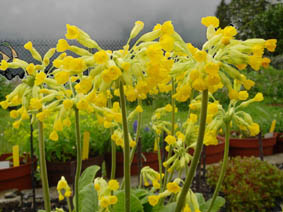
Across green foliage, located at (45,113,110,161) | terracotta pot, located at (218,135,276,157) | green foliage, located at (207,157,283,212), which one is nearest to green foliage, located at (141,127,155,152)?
green foliage, located at (45,113,110,161)

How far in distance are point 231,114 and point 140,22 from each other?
554mm

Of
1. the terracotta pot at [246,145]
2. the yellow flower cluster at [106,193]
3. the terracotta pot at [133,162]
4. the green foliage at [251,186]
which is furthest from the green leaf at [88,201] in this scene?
the terracotta pot at [246,145]

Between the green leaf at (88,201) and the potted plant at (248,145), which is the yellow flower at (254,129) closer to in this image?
the green leaf at (88,201)

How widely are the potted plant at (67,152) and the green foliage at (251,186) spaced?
1.47 meters

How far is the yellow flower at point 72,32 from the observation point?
103 cm

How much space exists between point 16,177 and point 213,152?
278cm

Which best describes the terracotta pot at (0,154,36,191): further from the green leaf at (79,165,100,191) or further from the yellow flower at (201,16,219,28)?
the yellow flower at (201,16,219,28)

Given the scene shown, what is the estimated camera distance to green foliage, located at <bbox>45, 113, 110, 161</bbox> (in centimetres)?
389

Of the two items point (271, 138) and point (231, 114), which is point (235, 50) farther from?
point (271, 138)

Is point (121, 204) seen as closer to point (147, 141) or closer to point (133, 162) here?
point (133, 162)

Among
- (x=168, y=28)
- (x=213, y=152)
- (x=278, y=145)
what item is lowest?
(x=278, y=145)

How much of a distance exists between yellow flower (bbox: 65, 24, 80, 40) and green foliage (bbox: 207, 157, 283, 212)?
8.36 ft

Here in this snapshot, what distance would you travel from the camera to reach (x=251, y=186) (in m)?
3.17

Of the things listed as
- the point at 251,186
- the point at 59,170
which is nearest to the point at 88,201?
the point at 251,186
